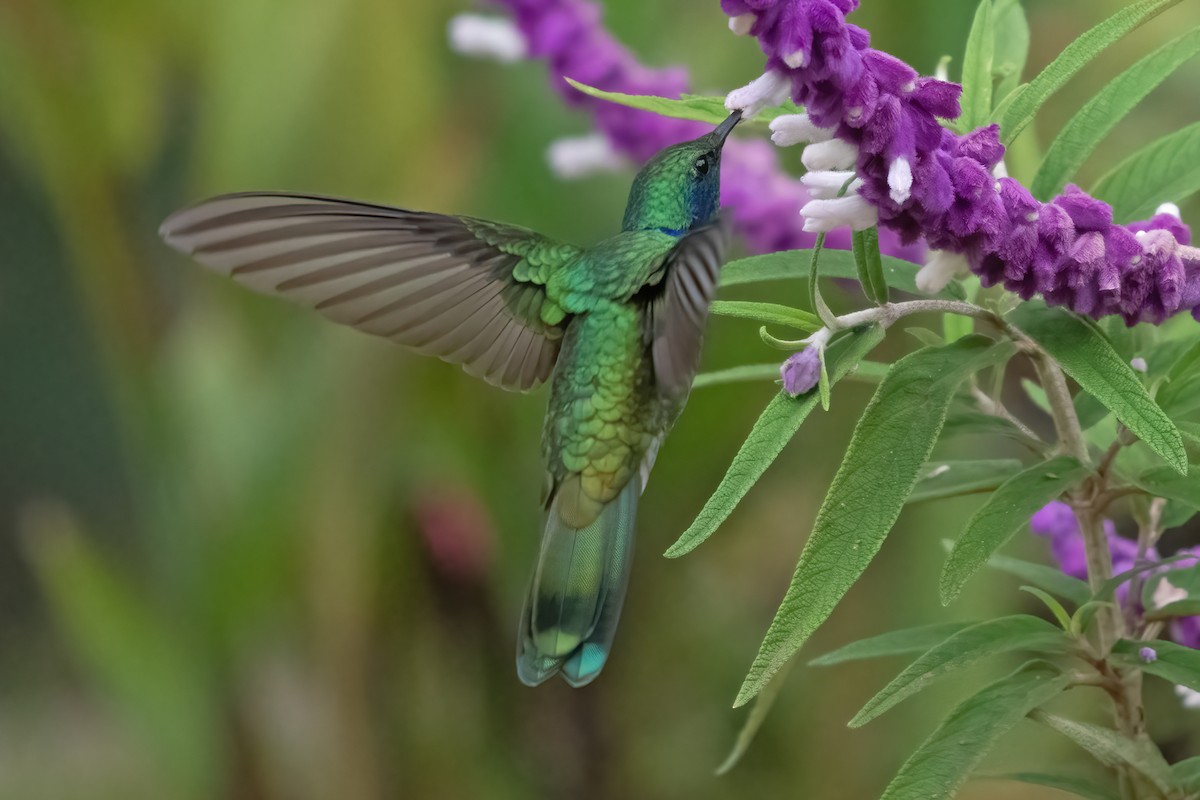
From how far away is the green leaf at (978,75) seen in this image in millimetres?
620

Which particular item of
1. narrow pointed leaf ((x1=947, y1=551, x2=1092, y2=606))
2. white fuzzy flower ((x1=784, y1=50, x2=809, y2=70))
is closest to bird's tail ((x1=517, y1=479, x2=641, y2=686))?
narrow pointed leaf ((x1=947, y1=551, x2=1092, y2=606))

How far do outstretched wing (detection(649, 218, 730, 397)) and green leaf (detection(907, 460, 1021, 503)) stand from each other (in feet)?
0.49

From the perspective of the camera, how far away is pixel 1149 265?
0.54 metres

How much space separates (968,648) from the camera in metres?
0.62

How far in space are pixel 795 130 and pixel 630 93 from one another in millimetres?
421

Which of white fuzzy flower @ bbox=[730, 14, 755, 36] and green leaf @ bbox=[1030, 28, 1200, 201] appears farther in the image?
green leaf @ bbox=[1030, 28, 1200, 201]

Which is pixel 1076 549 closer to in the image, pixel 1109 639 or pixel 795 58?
pixel 1109 639

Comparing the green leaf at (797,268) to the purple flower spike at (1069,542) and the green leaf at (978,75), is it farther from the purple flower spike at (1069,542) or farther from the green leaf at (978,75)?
the purple flower spike at (1069,542)

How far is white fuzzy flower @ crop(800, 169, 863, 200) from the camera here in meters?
0.54

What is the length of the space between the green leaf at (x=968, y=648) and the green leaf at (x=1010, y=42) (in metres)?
0.29

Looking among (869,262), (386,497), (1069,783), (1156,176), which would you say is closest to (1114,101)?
(1156,176)

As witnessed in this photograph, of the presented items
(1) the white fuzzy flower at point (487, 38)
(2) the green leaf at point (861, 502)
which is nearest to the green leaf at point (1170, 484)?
(2) the green leaf at point (861, 502)

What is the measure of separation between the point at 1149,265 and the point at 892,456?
14 centimetres

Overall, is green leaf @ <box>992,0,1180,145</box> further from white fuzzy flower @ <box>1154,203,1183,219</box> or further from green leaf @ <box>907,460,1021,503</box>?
green leaf @ <box>907,460,1021,503</box>
